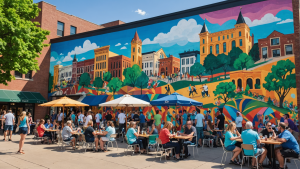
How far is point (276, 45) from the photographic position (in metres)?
13.5

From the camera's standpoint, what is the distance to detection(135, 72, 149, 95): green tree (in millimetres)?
18547

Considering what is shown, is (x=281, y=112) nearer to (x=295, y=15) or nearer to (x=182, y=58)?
(x=295, y=15)

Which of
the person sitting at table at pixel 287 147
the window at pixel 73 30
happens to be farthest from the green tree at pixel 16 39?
the window at pixel 73 30

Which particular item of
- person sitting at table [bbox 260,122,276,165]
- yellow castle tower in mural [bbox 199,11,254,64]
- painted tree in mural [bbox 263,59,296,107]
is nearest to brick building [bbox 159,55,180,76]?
yellow castle tower in mural [bbox 199,11,254,64]

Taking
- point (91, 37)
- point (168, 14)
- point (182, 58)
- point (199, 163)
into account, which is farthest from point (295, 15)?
point (91, 37)

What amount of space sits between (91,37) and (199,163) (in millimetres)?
18813

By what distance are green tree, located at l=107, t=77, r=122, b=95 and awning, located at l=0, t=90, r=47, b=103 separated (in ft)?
29.4

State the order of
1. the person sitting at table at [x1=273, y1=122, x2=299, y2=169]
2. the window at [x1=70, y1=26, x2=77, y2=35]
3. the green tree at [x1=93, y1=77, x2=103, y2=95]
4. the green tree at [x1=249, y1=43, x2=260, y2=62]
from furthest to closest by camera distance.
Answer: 1. the window at [x1=70, y1=26, x2=77, y2=35]
2. the green tree at [x1=93, y1=77, x2=103, y2=95]
3. the green tree at [x1=249, y1=43, x2=260, y2=62]
4. the person sitting at table at [x1=273, y1=122, x2=299, y2=169]

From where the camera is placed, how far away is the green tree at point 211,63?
15546 millimetres

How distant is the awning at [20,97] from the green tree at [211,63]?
1797 centimetres

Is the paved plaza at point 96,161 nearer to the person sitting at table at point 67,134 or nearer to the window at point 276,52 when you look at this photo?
the person sitting at table at point 67,134

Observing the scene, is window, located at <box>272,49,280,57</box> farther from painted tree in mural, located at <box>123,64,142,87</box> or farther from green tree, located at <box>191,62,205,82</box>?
painted tree in mural, located at <box>123,64,142,87</box>

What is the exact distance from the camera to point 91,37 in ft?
75.7

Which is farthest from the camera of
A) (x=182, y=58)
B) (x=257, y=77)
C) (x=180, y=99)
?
(x=182, y=58)
